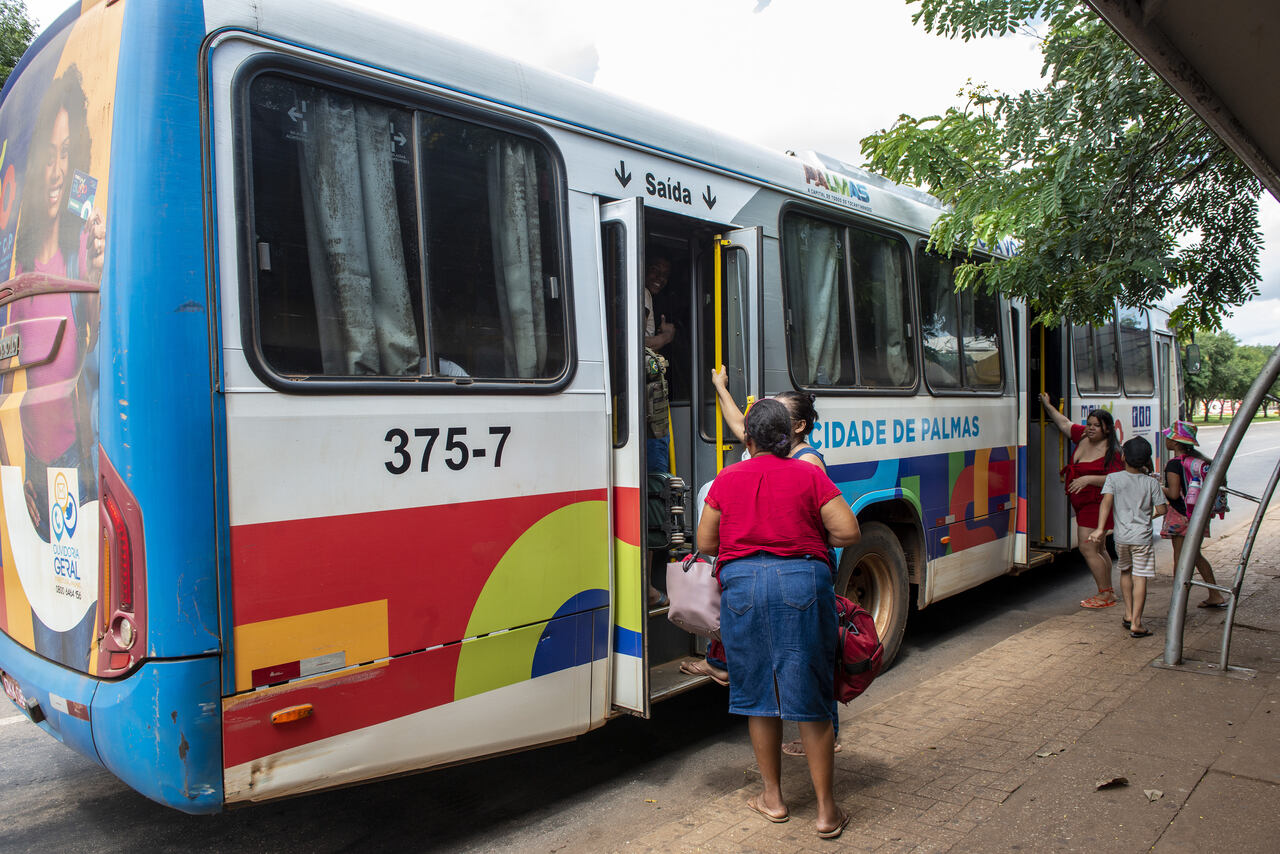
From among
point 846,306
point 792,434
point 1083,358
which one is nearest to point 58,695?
point 792,434

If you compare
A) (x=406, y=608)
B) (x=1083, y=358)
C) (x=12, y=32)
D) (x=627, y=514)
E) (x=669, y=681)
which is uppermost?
(x=12, y=32)

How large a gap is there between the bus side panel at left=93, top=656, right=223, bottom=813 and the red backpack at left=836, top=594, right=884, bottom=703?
226 centimetres

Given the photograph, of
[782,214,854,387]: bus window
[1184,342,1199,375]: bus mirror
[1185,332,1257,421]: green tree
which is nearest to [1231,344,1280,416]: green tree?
[1185,332,1257,421]: green tree

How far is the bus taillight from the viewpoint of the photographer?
109 inches

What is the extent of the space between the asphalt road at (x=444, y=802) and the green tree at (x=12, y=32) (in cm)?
1017

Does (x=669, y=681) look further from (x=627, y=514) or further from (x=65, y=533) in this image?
(x=65, y=533)

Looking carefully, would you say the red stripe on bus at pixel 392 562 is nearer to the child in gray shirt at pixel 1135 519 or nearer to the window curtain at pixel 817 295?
the window curtain at pixel 817 295

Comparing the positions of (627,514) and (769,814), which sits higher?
(627,514)

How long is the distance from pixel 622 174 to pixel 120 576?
101 inches

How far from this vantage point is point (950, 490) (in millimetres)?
6398

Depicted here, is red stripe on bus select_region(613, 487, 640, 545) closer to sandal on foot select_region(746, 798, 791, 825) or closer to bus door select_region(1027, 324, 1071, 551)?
Result: sandal on foot select_region(746, 798, 791, 825)

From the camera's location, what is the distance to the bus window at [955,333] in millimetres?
6328

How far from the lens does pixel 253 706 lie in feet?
9.42

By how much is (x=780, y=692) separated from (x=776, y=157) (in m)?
3.03
